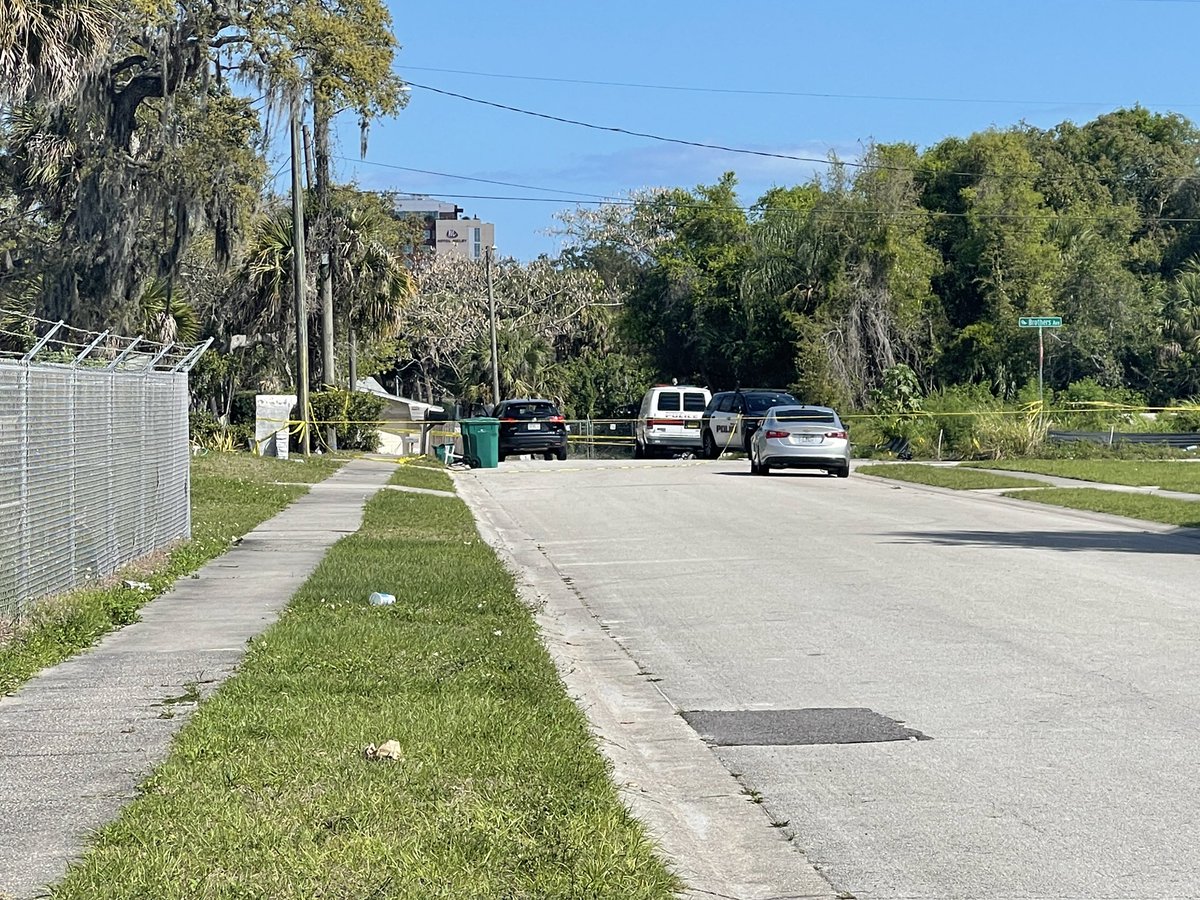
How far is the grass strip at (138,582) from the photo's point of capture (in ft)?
33.7

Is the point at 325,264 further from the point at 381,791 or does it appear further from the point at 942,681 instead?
the point at 381,791

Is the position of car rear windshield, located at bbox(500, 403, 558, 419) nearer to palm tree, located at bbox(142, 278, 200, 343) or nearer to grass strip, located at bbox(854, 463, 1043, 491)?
palm tree, located at bbox(142, 278, 200, 343)

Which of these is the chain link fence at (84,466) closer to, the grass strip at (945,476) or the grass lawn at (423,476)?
the grass lawn at (423,476)

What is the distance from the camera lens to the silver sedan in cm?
3225

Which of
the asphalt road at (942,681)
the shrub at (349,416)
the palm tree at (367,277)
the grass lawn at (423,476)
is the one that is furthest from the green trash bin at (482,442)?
the asphalt road at (942,681)

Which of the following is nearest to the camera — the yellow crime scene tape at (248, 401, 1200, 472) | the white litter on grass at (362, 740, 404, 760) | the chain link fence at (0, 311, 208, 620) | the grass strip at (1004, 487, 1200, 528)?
the white litter on grass at (362, 740, 404, 760)

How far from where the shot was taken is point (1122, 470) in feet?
103

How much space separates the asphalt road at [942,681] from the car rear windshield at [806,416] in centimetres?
1146

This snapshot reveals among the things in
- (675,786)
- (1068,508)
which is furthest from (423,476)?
(675,786)

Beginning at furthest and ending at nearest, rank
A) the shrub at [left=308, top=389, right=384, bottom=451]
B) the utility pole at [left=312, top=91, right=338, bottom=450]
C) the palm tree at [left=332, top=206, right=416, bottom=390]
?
the palm tree at [left=332, top=206, right=416, bottom=390] < the shrub at [left=308, top=389, right=384, bottom=451] < the utility pole at [left=312, top=91, right=338, bottom=450]

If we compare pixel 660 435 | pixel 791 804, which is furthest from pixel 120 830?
pixel 660 435

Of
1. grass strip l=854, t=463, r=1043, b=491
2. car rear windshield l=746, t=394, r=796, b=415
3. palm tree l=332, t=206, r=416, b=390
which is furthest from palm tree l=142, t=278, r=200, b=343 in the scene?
grass strip l=854, t=463, r=1043, b=491

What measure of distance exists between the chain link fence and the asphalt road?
4269mm

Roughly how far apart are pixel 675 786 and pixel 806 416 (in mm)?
25851
